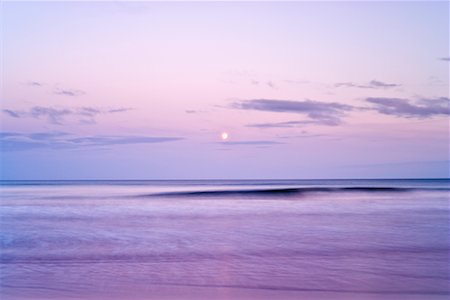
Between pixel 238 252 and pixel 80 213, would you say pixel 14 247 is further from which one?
pixel 80 213

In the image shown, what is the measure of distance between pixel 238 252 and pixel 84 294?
13.1 feet

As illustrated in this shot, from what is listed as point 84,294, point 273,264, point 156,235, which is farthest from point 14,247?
point 273,264

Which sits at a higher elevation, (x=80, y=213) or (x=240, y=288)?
(x=80, y=213)

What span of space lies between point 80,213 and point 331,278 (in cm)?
1348

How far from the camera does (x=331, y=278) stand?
773 cm

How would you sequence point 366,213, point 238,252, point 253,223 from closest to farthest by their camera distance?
point 238,252
point 253,223
point 366,213

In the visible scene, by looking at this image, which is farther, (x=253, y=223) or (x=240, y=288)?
(x=253, y=223)

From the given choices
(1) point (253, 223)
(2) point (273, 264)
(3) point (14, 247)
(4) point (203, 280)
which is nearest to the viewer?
(4) point (203, 280)

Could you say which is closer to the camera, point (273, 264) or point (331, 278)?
point (331, 278)

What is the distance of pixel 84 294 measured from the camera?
6891mm

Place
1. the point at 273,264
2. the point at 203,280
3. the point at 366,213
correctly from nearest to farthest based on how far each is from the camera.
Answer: the point at 203,280, the point at 273,264, the point at 366,213

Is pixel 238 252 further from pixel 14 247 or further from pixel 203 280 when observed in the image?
pixel 14 247

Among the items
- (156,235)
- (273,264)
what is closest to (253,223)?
(156,235)

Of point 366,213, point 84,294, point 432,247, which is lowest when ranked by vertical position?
point 84,294
